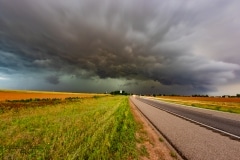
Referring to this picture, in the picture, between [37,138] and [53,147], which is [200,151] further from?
[37,138]

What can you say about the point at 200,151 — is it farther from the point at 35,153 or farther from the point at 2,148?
the point at 2,148

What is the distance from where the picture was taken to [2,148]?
710cm

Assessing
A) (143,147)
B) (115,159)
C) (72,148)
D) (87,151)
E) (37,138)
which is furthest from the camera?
(37,138)

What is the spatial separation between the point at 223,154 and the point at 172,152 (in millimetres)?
1746

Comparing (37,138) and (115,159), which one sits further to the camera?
(37,138)

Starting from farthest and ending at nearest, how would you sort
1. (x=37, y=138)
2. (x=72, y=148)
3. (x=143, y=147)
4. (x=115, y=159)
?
(x=37, y=138)
(x=143, y=147)
(x=72, y=148)
(x=115, y=159)

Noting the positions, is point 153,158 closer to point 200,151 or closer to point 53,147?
point 200,151

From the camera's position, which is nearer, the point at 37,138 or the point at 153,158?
the point at 153,158

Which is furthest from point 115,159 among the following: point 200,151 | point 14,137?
point 14,137

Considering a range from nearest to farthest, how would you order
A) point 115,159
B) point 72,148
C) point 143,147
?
point 115,159 < point 72,148 < point 143,147

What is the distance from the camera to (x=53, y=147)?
7203mm

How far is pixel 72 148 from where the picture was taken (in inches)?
275

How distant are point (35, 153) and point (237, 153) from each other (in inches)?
282

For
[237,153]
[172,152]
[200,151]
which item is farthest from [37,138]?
[237,153]
